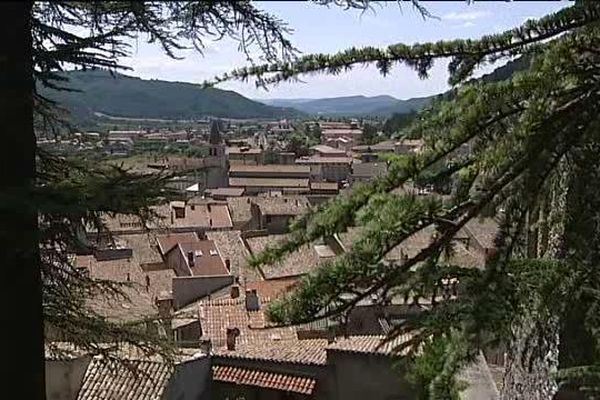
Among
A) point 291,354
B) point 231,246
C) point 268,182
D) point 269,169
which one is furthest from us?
point 269,169

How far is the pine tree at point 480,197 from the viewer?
314cm

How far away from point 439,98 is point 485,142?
1.79 feet

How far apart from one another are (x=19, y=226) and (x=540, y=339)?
290cm

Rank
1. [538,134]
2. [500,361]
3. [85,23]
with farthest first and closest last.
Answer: [500,361]
[85,23]
[538,134]

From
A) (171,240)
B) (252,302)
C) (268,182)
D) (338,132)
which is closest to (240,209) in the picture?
(171,240)

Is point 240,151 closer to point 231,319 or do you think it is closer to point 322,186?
point 322,186

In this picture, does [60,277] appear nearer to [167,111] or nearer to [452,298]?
[452,298]

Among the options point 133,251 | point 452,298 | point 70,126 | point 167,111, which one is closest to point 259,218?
point 133,251

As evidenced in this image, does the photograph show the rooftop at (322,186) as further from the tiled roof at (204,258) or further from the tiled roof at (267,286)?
the tiled roof at (267,286)

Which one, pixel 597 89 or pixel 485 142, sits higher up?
pixel 597 89

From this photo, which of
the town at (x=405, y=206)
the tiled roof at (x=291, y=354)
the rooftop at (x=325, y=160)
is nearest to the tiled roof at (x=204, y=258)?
the tiled roof at (x=291, y=354)

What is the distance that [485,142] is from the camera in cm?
333

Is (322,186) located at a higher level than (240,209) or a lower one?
lower

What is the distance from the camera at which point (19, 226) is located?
4070 millimetres
